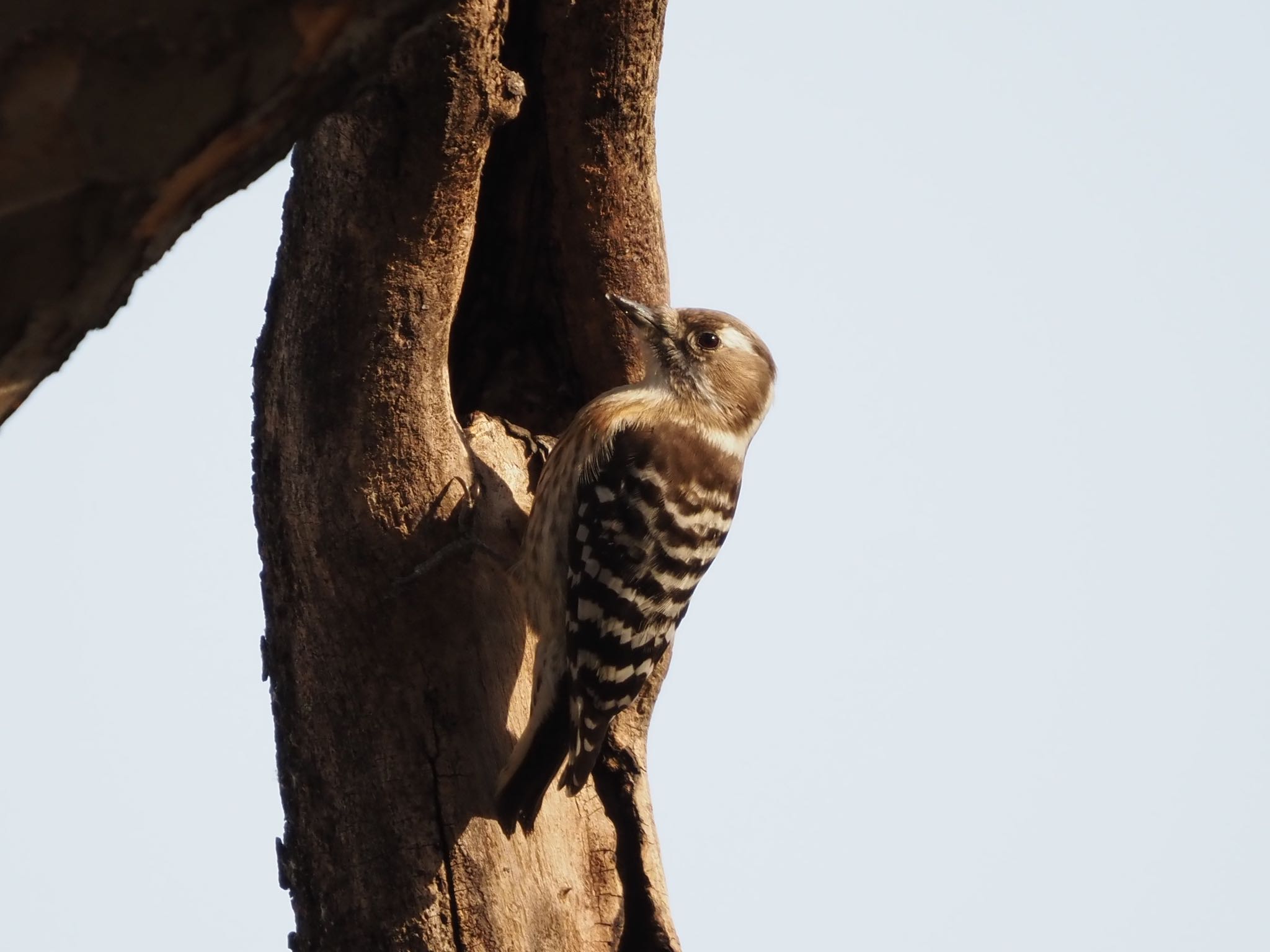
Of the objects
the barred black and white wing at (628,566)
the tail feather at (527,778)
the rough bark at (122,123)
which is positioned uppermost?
the barred black and white wing at (628,566)

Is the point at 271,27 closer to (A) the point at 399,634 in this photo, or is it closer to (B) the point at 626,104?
(A) the point at 399,634

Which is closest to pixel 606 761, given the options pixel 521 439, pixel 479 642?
pixel 479 642

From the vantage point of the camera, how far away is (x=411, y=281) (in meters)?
4.34

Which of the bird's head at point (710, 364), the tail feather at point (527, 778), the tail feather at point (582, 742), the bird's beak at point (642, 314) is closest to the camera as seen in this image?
the tail feather at point (527, 778)

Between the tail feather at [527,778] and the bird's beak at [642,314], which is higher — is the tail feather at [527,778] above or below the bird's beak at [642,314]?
below

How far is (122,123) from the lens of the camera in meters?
1.67

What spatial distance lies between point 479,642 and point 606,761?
90 cm

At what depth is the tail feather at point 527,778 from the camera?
14.5 feet

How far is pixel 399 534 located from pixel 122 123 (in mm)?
2834

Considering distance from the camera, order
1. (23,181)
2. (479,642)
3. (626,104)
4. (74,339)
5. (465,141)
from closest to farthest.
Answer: (23,181), (74,339), (465,141), (479,642), (626,104)

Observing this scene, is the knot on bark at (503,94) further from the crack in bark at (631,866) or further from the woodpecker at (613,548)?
the crack in bark at (631,866)

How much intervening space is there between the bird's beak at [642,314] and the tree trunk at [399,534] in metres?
0.78

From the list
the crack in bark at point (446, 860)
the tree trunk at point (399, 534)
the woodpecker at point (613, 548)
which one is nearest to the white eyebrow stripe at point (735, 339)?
the woodpecker at point (613, 548)

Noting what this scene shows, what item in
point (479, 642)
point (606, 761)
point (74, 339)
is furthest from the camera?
point (606, 761)
